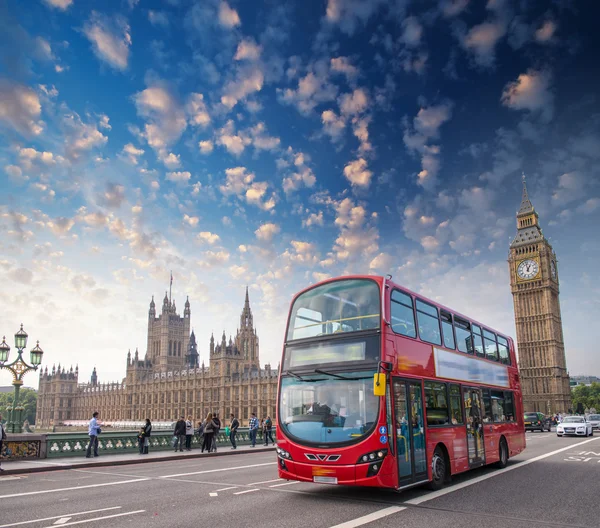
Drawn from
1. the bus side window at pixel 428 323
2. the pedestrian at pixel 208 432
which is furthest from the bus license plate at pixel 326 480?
the pedestrian at pixel 208 432

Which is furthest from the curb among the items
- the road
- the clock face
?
the clock face

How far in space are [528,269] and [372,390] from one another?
92.3m

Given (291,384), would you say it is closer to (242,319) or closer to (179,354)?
(242,319)

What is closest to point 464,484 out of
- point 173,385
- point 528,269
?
point 528,269

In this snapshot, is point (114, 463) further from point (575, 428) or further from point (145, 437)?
point (575, 428)

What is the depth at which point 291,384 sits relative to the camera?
406 inches

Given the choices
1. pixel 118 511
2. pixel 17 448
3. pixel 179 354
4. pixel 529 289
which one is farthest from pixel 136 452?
pixel 179 354

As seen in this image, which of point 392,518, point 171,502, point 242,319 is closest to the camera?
point 392,518

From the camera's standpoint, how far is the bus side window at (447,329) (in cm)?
1252

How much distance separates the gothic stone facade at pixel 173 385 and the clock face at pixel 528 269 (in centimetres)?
4881

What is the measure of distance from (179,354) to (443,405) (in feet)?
474

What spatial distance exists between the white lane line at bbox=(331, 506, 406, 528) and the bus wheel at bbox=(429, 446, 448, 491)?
211cm

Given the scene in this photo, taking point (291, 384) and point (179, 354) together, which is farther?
point (179, 354)

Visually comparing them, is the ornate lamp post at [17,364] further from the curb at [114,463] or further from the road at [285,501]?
the road at [285,501]
